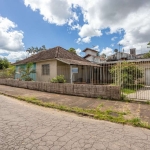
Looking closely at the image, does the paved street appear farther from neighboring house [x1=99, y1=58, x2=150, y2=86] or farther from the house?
the house

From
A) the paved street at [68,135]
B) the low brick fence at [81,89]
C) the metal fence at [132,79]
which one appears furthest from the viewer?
the metal fence at [132,79]

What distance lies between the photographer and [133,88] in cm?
969

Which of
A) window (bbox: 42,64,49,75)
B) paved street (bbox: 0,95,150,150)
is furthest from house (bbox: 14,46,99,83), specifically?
paved street (bbox: 0,95,150,150)

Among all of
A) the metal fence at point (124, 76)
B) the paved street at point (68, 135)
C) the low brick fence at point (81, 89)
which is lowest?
the paved street at point (68, 135)

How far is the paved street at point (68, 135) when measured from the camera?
2.97 meters

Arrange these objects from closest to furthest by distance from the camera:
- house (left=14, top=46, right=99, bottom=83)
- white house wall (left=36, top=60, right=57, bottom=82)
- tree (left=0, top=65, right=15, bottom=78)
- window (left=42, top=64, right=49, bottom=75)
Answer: house (left=14, top=46, right=99, bottom=83)
white house wall (left=36, top=60, right=57, bottom=82)
window (left=42, top=64, right=49, bottom=75)
tree (left=0, top=65, right=15, bottom=78)

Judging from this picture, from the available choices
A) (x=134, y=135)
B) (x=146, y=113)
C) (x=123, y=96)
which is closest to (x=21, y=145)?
(x=134, y=135)

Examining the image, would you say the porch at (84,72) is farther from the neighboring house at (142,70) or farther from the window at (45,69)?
the window at (45,69)

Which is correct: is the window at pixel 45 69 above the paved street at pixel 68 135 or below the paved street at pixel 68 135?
above

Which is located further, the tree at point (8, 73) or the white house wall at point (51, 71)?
the tree at point (8, 73)

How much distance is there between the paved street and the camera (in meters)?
2.97

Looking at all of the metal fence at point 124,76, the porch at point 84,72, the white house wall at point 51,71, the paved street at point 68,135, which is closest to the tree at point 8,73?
the white house wall at point 51,71

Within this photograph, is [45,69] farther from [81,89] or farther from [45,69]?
[81,89]

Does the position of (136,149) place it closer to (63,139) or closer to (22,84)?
(63,139)
